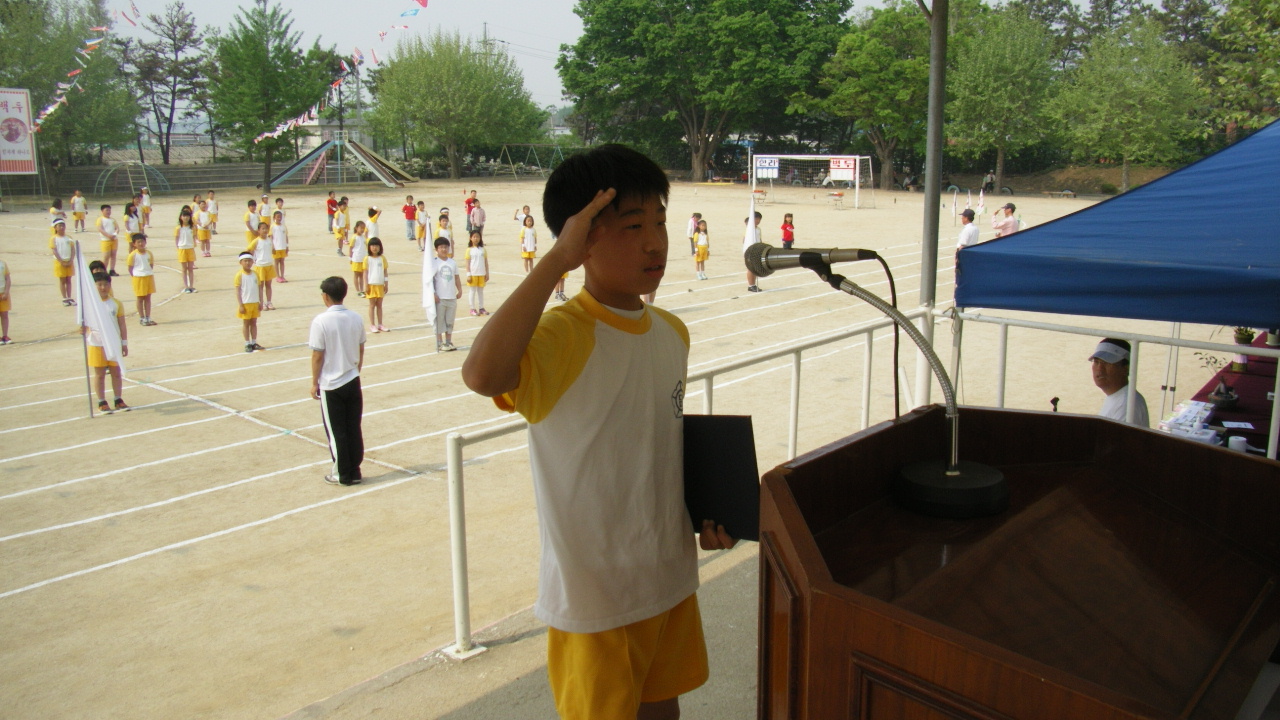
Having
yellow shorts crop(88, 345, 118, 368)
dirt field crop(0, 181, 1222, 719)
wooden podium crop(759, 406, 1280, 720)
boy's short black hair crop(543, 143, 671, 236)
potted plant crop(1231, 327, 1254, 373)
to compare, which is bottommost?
dirt field crop(0, 181, 1222, 719)

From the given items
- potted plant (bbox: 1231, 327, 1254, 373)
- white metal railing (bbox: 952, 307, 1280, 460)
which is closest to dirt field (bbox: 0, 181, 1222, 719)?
potted plant (bbox: 1231, 327, 1254, 373)

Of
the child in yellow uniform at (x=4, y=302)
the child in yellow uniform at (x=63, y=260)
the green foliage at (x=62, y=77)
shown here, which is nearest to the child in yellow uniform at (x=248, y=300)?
the child in yellow uniform at (x=4, y=302)

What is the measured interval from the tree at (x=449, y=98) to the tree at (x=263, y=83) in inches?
275

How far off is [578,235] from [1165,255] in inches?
126

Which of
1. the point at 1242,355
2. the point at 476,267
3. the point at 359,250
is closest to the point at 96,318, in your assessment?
the point at 476,267

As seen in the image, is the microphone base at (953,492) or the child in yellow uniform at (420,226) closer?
the microphone base at (953,492)

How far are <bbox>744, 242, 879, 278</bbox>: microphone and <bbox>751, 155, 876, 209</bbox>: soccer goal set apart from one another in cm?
3725

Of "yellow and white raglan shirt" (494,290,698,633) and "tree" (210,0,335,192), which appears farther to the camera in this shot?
"tree" (210,0,335,192)

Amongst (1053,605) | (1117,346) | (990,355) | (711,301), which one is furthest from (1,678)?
(711,301)

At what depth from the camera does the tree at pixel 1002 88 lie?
47.9 meters

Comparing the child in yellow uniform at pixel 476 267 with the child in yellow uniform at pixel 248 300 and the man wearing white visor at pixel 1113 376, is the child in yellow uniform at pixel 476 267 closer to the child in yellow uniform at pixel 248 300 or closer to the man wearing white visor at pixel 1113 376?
the child in yellow uniform at pixel 248 300

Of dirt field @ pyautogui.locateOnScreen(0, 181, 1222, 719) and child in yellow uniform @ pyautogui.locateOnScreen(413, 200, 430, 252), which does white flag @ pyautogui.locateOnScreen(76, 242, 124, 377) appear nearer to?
dirt field @ pyautogui.locateOnScreen(0, 181, 1222, 719)

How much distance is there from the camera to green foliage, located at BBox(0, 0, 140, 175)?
44.7 m

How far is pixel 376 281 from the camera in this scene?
1502 cm
